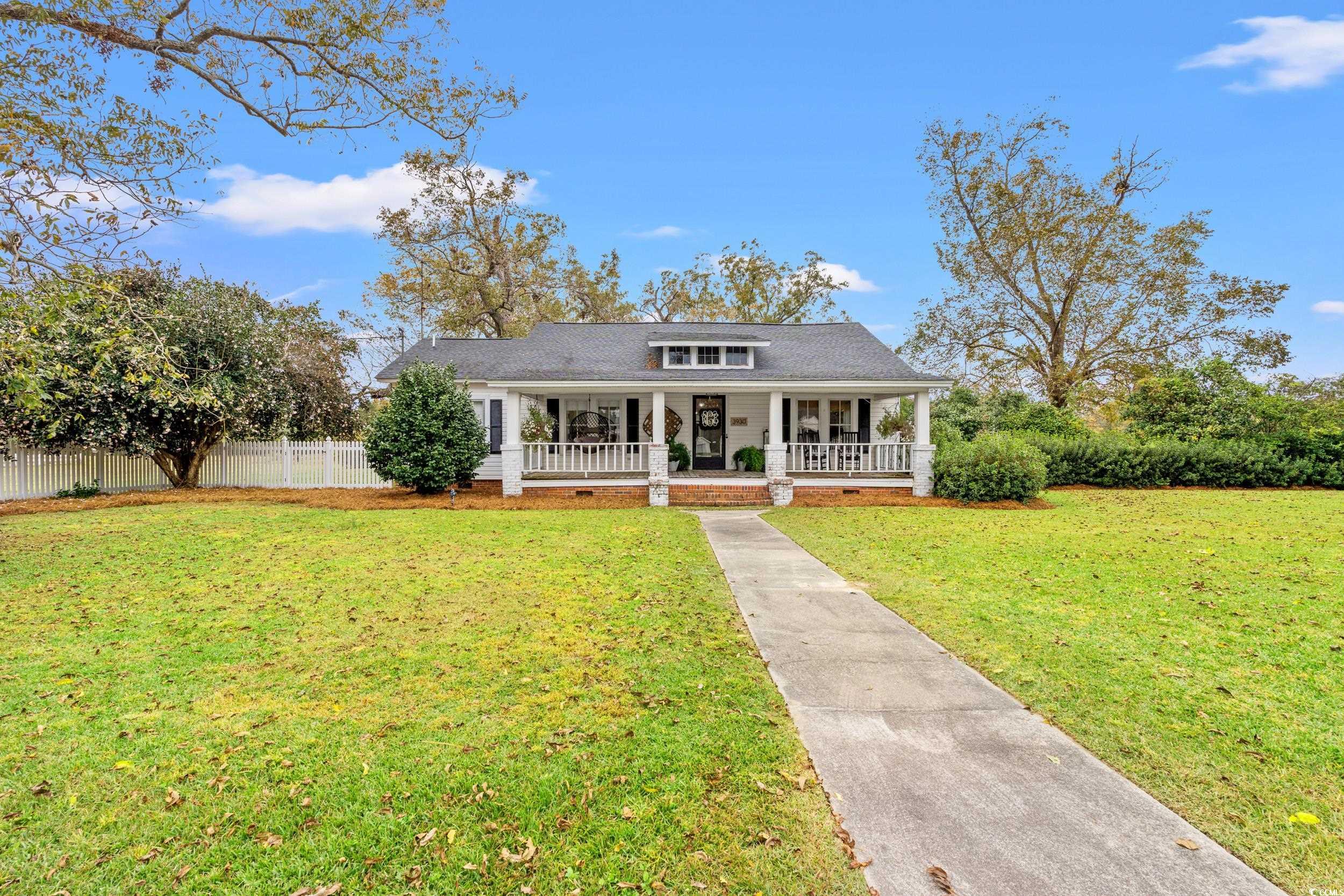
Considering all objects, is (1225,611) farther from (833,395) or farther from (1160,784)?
(833,395)

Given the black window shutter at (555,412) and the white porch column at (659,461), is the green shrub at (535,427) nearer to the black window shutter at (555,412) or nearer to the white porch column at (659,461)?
the black window shutter at (555,412)

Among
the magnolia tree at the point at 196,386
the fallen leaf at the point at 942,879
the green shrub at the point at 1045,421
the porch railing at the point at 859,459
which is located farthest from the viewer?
the green shrub at the point at 1045,421

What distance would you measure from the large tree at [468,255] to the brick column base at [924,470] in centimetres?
2033

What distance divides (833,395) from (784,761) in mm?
14914

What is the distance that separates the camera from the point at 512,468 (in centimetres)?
1460

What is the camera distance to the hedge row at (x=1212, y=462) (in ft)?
54.7

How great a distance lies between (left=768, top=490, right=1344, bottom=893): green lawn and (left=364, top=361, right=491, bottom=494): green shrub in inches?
330

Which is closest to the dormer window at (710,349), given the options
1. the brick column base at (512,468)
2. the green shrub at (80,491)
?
the brick column base at (512,468)

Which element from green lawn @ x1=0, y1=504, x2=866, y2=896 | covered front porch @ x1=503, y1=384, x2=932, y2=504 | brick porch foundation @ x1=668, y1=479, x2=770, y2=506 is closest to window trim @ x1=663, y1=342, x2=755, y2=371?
covered front porch @ x1=503, y1=384, x2=932, y2=504

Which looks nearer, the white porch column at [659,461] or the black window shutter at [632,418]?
the white porch column at [659,461]

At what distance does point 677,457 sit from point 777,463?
129 inches

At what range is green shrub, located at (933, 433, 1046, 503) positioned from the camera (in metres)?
13.7

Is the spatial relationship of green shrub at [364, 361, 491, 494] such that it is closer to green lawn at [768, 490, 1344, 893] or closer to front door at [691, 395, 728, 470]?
front door at [691, 395, 728, 470]

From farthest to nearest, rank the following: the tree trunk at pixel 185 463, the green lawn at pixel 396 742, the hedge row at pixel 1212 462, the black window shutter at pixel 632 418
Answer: the black window shutter at pixel 632 418, the hedge row at pixel 1212 462, the tree trunk at pixel 185 463, the green lawn at pixel 396 742
